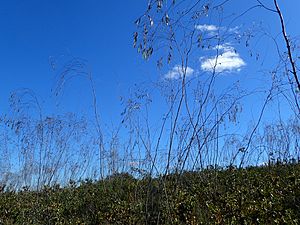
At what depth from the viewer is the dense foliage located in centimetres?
399

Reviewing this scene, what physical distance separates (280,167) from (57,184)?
4170 millimetres

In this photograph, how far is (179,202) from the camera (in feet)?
15.4

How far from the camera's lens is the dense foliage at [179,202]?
3992mm

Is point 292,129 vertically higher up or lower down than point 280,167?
higher up

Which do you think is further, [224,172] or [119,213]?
[224,172]

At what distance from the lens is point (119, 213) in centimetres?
464

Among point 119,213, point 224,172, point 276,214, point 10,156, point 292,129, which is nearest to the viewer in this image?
point 276,214

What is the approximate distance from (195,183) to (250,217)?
7.42 ft

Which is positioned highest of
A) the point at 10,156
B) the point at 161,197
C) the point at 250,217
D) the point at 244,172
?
the point at 10,156

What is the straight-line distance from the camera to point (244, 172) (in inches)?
249

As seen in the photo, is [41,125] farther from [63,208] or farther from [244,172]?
[244,172]

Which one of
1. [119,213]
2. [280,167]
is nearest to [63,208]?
[119,213]

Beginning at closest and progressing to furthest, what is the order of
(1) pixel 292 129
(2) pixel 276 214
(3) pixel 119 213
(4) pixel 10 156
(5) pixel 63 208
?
1. (2) pixel 276 214
2. (3) pixel 119 213
3. (5) pixel 63 208
4. (1) pixel 292 129
5. (4) pixel 10 156

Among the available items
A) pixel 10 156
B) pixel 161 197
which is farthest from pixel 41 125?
pixel 161 197
